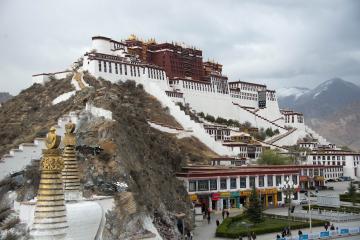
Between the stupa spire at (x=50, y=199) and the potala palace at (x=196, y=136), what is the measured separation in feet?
0.06

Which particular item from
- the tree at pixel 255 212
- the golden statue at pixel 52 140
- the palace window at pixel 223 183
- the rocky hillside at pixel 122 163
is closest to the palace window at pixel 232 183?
the palace window at pixel 223 183

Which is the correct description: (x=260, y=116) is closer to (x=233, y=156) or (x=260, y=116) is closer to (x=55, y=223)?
(x=233, y=156)

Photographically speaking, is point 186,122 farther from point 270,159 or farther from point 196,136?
point 270,159

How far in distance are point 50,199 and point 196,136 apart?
59.4 m

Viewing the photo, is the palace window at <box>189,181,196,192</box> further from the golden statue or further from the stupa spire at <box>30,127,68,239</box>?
the golden statue

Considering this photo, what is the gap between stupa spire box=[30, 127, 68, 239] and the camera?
9508 millimetres

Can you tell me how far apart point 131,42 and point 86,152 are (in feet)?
179

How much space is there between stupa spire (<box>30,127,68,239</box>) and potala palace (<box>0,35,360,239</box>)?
2cm

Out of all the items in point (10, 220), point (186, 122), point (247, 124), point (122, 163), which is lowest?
point (10, 220)

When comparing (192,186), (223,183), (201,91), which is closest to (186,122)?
(201,91)

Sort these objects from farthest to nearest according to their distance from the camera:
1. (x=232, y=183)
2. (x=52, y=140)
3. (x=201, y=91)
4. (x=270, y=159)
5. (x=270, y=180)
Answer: (x=201, y=91) < (x=270, y=159) < (x=270, y=180) < (x=232, y=183) < (x=52, y=140)

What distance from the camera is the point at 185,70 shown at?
8956 cm

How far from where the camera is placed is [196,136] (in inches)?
2707

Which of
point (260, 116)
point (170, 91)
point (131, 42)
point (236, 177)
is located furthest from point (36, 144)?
point (260, 116)
